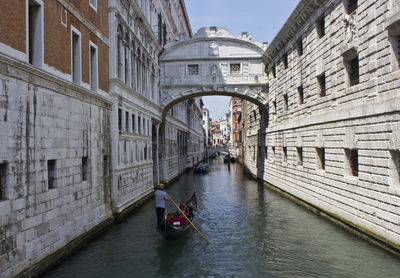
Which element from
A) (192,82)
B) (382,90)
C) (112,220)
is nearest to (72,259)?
(112,220)

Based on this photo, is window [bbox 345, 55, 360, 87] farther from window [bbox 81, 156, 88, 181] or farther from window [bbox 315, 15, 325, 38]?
window [bbox 81, 156, 88, 181]

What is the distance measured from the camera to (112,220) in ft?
35.0

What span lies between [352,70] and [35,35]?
26.5ft

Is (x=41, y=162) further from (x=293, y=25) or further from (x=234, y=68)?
(x=234, y=68)

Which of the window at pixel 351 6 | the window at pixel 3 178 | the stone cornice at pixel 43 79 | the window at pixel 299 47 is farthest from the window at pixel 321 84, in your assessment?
the window at pixel 3 178

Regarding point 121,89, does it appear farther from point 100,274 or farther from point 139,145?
point 100,274

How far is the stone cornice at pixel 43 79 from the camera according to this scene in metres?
5.52

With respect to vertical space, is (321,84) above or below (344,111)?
above

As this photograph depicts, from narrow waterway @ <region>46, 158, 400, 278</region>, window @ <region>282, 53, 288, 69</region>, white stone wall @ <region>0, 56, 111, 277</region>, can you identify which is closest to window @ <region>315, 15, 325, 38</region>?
window @ <region>282, 53, 288, 69</region>

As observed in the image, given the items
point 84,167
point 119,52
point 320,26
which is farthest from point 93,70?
point 320,26

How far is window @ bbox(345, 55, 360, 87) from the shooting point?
375 inches

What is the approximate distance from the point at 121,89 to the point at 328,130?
274 inches

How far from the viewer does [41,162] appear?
21.7ft

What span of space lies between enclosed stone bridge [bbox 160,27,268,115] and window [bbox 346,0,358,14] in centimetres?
962
